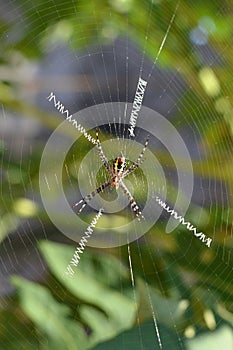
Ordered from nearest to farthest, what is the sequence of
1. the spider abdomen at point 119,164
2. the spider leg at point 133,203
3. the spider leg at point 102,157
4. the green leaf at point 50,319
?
the green leaf at point 50,319
the spider leg at point 102,157
the spider leg at point 133,203
the spider abdomen at point 119,164

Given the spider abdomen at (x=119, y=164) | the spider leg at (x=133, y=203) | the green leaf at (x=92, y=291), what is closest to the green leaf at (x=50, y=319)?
the green leaf at (x=92, y=291)

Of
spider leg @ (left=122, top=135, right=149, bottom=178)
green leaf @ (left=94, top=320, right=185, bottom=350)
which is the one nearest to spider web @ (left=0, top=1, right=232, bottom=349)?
green leaf @ (left=94, top=320, right=185, bottom=350)

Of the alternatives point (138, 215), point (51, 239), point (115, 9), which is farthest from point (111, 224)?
point (115, 9)

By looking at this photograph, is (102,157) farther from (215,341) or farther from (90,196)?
(215,341)

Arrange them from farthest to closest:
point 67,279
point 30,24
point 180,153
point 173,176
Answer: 1. point 173,176
2. point 180,153
3. point 67,279
4. point 30,24

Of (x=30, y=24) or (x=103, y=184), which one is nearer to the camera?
(x=30, y=24)

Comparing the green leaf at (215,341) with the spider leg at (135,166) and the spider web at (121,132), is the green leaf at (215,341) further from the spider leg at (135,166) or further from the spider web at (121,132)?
the spider leg at (135,166)

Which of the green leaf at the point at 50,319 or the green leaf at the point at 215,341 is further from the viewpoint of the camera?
the green leaf at the point at 215,341

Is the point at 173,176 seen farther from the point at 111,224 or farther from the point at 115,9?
the point at 115,9
